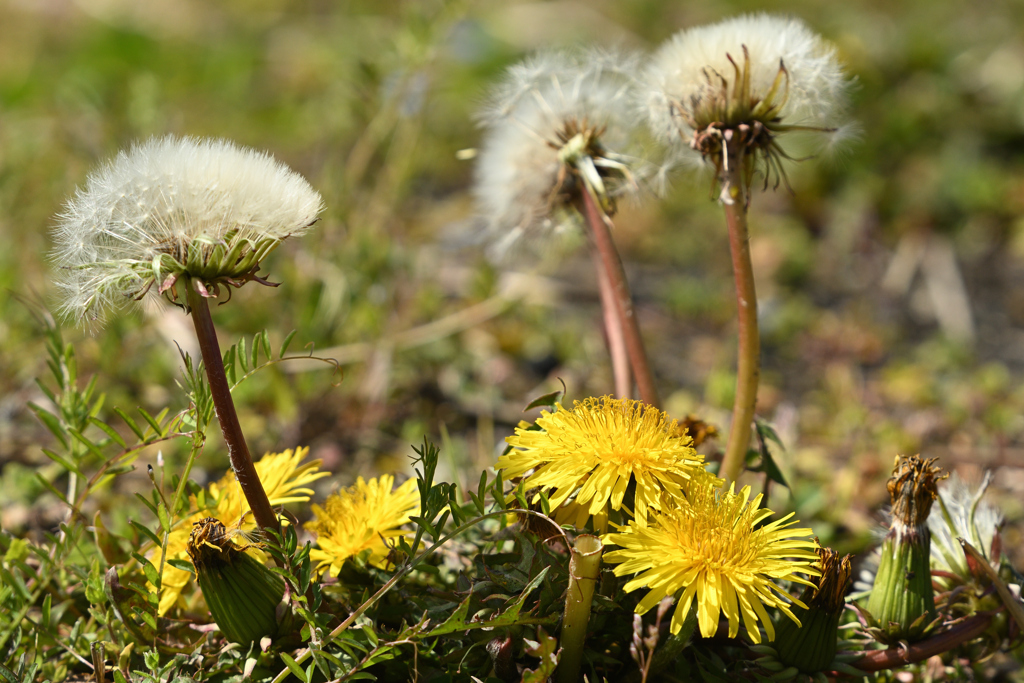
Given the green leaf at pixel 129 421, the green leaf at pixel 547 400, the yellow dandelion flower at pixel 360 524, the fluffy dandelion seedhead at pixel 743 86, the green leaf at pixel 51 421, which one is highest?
the fluffy dandelion seedhead at pixel 743 86

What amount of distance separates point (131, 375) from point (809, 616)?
2.28 metres

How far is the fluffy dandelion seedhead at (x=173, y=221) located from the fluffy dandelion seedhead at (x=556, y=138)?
688mm

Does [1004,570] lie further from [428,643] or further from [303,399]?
[303,399]

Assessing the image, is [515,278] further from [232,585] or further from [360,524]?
[232,585]

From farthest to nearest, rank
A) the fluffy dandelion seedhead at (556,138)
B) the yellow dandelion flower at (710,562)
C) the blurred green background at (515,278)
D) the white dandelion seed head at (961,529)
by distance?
the blurred green background at (515,278)
the fluffy dandelion seedhead at (556,138)
the white dandelion seed head at (961,529)
the yellow dandelion flower at (710,562)

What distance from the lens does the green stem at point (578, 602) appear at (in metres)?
1.04

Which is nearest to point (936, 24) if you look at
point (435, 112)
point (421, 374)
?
point (435, 112)

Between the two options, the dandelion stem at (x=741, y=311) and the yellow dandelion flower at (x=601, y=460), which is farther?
the dandelion stem at (x=741, y=311)

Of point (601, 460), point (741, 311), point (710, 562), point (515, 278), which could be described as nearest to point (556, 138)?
point (741, 311)

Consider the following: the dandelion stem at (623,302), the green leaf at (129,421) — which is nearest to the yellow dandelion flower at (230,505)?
the green leaf at (129,421)

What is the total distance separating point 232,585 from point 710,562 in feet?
2.30

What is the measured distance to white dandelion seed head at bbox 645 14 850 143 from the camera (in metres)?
1.35

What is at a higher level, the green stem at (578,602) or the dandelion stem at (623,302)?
the dandelion stem at (623,302)

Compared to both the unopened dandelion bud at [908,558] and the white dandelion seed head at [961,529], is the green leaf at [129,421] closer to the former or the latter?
the unopened dandelion bud at [908,558]
